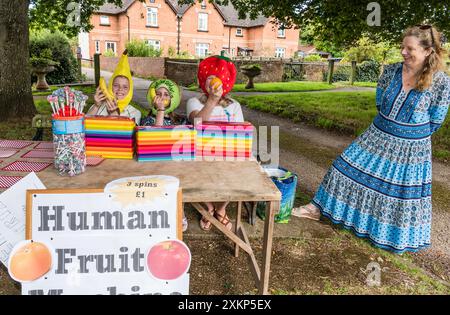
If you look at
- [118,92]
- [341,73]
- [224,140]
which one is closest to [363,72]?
[341,73]

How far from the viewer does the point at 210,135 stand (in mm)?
2504

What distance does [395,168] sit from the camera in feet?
10.8

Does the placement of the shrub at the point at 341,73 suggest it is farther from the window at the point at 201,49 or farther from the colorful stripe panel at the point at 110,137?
the colorful stripe panel at the point at 110,137

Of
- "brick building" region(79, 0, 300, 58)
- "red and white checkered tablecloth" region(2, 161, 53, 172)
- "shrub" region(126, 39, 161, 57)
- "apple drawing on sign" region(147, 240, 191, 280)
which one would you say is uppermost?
"brick building" region(79, 0, 300, 58)

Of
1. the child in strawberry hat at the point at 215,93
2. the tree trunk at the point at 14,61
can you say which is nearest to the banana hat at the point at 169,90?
the child in strawberry hat at the point at 215,93

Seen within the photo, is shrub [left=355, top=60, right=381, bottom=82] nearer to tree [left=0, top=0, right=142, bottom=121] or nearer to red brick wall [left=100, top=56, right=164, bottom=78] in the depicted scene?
red brick wall [left=100, top=56, right=164, bottom=78]

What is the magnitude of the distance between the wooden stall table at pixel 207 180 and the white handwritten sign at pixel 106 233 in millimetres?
168

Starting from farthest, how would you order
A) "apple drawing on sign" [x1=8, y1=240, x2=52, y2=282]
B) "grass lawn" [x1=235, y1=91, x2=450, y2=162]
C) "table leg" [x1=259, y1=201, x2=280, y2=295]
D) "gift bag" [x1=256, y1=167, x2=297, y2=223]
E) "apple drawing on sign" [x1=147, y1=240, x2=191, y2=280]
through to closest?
"grass lawn" [x1=235, y1=91, x2=450, y2=162], "gift bag" [x1=256, y1=167, x2=297, y2=223], "table leg" [x1=259, y1=201, x2=280, y2=295], "apple drawing on sign" [x1=147, y1=240, x2=191, y2=280], "apple drawing on sign" [x1=8, y1=240, x2=52, y2=282]

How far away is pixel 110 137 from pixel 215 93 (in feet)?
3.11

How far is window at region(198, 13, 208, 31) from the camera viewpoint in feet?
121

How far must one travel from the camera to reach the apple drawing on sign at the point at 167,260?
1.86 m

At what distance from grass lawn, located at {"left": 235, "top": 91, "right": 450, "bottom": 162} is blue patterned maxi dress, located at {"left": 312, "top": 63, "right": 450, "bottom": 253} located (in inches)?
159

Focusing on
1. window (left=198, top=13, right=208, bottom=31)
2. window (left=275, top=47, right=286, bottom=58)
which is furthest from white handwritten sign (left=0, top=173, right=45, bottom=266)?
window (left=275, top=47, right=286, bottom=58)

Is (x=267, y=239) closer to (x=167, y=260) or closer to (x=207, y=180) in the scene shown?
(x=207, y=180)
